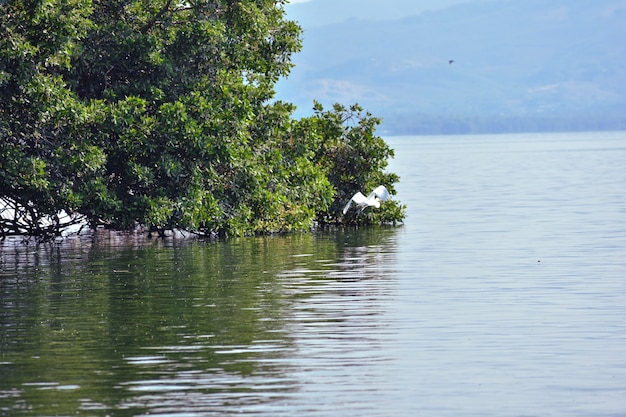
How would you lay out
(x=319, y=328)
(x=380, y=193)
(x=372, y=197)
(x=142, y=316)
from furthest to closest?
(x=372, y=197), (x=380, y=193), (x=142, y=316), (x=319, y=328)

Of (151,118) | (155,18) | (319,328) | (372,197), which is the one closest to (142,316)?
(319,328)

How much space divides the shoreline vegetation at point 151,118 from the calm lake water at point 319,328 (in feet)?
5.37

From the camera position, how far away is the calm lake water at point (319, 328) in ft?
50.9

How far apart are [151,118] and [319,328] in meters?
19.0

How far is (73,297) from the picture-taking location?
1038 inches

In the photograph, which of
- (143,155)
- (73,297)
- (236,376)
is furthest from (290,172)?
(236,376)

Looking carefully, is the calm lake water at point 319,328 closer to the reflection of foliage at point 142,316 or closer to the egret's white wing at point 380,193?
the reflection of foliage at point 142,316

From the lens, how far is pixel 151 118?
38906mm

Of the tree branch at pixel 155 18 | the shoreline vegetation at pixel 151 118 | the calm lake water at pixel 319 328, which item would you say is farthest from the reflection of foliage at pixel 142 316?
the tree branch at pixel 155 18

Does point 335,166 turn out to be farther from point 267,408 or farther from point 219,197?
point 267,408

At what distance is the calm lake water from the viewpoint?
15.5m

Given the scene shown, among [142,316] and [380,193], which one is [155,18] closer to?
[380,193]

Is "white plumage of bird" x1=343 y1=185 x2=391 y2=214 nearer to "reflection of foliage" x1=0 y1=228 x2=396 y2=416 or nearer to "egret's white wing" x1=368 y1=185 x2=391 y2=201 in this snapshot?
"egret's white wing" x1=368 y1=185 x2=391 y2=201

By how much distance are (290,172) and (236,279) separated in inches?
618
